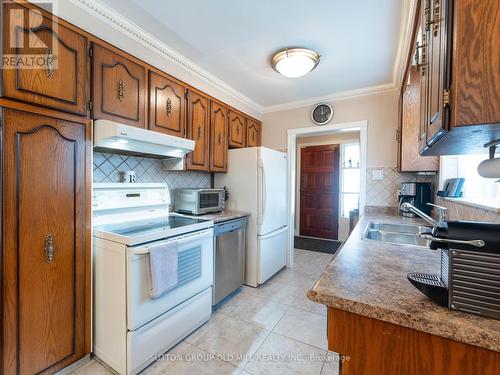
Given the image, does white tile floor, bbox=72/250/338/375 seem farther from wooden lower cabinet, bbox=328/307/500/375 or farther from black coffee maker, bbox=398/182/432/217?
black coffee maker, bbox=398/182/432/217

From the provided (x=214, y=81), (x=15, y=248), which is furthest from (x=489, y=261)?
(x=214, y=81)

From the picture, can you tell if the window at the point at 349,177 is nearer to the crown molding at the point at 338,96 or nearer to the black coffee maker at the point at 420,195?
the crown molding at the point at 338,96

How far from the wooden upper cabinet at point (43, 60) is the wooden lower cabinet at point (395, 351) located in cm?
178

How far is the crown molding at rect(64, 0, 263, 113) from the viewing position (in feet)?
4.95

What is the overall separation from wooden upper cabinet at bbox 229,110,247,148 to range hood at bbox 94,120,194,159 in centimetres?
94

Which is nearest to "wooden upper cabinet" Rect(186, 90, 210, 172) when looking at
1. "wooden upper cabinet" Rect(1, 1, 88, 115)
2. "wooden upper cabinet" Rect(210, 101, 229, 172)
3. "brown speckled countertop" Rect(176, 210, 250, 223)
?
"wooden upper cabinet" Rect(210, 101, 229, 172)

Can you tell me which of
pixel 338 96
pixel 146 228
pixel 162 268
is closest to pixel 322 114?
pixel 338 96

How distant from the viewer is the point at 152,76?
194cm

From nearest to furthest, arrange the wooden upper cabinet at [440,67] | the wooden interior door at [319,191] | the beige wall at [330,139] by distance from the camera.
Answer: the wooden upper cabinet at [440,67], the beige wall at [330,139], the wooden interior door at [319,191]

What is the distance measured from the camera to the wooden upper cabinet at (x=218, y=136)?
262 cm

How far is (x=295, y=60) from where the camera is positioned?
204 cm

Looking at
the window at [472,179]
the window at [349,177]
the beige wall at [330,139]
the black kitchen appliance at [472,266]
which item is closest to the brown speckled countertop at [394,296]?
the black kitchen appliance at [472,266]

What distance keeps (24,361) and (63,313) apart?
0.25m

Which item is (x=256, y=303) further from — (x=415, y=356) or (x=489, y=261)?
(x=489, y=261)
